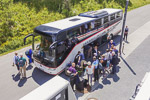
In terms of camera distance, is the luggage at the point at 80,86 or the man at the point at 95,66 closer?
the luggage at the point at 80,86

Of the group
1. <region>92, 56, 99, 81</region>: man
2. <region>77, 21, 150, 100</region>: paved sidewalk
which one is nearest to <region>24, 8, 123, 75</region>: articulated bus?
<region>92, 56, 99, 81</region>: man

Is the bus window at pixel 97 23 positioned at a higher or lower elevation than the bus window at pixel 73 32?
higher

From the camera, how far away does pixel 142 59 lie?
500 inches

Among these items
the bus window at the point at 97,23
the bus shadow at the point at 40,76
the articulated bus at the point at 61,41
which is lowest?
the bus shadow at the point at 40,76

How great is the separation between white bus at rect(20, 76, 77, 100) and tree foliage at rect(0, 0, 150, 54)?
10.9 meters

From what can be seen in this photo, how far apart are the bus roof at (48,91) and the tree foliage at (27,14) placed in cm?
1089

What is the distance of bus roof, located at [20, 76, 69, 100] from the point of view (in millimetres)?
5711

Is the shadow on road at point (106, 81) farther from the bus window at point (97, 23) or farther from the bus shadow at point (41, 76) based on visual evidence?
the bus window at point (97, 23)

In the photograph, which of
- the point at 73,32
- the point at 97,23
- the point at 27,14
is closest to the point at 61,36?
the point at 73,32

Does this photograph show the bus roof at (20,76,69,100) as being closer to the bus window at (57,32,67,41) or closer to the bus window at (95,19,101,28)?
the bus window at (57,32,67,41)

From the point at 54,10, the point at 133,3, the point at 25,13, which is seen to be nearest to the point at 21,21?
the point at 25,13

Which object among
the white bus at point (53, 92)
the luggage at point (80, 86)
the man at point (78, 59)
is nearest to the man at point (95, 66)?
the luggage at point (80, 86)

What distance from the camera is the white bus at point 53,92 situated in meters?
5.74

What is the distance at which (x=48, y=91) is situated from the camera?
19.7 feet
